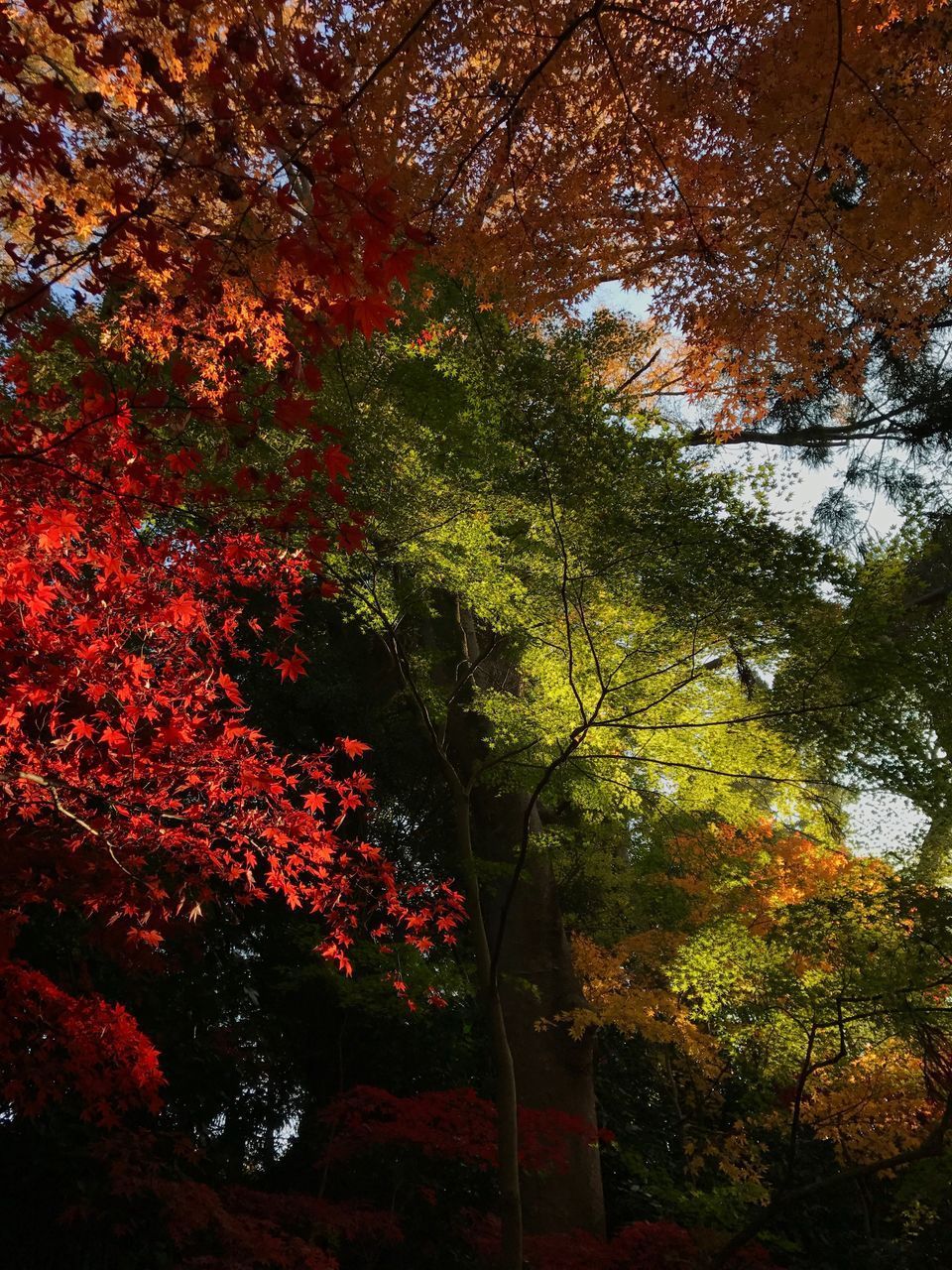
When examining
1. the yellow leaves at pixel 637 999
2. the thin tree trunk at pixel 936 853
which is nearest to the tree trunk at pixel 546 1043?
the yellow leaves at pixel 637 999

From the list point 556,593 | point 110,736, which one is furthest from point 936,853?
point 110,736

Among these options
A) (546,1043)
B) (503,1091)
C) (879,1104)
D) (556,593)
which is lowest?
(503,1091)

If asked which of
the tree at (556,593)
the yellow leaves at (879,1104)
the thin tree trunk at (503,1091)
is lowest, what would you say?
the thin tree trunk at (503,1091)

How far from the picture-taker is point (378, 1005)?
618 centimetres

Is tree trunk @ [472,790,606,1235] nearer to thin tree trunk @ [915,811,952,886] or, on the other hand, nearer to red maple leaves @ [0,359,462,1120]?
red maple leaves @ [0,359,462,1120]

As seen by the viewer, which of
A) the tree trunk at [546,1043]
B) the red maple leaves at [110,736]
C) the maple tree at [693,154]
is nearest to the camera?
the maple tree at [693,154]

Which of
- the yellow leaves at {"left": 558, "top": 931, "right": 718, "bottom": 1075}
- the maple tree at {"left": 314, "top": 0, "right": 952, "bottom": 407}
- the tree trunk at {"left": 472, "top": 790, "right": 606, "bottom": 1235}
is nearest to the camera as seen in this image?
the maple tree at {"left": 314, "top": 0, "right": 952, "bottom": 407}

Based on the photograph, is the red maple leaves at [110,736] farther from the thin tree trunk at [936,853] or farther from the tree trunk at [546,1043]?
the thin tree trunk at [936,853]

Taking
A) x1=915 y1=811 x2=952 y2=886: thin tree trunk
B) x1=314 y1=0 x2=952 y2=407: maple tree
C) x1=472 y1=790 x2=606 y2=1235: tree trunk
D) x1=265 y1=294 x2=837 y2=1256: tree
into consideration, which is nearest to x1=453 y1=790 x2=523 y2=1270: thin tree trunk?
x1=265 y1=294 x2=837 y2=1256: tree

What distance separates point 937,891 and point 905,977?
28.2 inches

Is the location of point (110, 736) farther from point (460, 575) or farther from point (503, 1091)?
point (460, 575)

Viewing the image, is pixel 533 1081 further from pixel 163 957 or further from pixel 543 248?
pixel 543 248

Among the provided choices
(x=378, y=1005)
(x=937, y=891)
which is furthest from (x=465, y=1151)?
(x=937, y=891)

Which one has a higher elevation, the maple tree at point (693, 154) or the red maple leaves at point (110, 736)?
the maple tree at point (693, 154)
